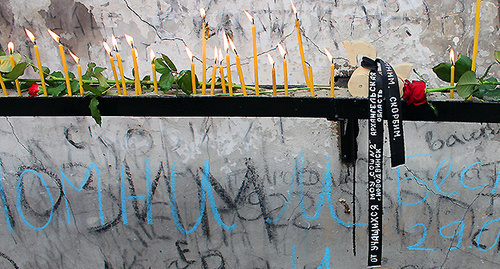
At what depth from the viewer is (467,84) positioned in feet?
5.45

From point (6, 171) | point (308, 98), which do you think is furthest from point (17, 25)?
point (308, 98)

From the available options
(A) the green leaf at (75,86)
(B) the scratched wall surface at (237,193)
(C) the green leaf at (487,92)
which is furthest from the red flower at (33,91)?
(C) the green leaf at (487,92)

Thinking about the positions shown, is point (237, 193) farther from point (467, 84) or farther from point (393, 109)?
point (467, 84)

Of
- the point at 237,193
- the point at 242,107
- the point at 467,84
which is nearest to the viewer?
the point at 467,84

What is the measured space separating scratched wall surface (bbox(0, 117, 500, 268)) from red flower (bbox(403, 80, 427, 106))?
905 mm

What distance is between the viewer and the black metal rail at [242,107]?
1.69m

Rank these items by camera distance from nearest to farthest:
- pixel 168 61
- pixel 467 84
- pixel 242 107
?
1. pixel 467 84
2. pixel 242 107
3. pixel 168 61

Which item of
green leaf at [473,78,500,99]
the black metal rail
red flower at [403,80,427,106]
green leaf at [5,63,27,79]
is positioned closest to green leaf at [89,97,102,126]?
the black metal rail

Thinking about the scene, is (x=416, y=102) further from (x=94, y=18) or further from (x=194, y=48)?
(x=94, y=18)

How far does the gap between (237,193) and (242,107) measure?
1.11 metres

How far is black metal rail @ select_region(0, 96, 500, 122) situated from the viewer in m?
1.69

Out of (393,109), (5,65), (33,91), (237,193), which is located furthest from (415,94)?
(5,65)

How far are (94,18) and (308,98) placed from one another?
150 cm

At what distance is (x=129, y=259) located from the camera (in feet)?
9.93
